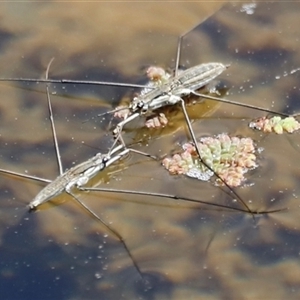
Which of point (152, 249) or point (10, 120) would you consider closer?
point (152, 249)

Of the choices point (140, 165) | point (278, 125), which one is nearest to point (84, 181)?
point (140, 165)

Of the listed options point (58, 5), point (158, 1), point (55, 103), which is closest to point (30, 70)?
point (55, 103)

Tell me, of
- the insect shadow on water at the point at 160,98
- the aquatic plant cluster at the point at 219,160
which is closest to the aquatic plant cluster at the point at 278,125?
the aquatic plant cluster at the point at 219,160

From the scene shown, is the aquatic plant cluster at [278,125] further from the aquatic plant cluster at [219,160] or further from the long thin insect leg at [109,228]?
the long thin insect leg at [109,228]

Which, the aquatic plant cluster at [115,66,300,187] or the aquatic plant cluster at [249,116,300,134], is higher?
the aquatic plant cluster at [249,116,300,134]

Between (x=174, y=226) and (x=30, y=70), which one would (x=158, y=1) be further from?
(x=174, y=226)

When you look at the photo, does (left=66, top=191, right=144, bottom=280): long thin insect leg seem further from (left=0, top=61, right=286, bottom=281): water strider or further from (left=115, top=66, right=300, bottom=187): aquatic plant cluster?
(left=115, top=66, right=300, bottom=187): aquatic plant cluster

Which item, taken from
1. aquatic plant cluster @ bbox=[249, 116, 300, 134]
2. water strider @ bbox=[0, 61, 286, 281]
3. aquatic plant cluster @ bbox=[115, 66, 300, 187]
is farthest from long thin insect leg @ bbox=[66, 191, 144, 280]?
aquatic plant cluster @ bbox=[249, 116, 300, 134]
